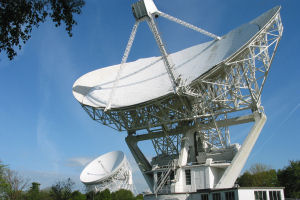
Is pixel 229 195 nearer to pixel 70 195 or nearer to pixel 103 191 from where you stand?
pixel 103 191

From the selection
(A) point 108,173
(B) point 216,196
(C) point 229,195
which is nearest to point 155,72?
(B) point 216,196

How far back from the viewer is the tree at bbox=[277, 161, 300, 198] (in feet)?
129

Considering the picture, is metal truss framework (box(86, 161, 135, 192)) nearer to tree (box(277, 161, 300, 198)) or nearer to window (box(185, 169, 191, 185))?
window (box(185, 169, 191, 185))

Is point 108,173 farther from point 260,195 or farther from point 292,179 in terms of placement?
point 260,195

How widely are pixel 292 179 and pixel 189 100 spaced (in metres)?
21.9

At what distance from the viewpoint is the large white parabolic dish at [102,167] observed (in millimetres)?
45438

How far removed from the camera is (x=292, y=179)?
4019 cm

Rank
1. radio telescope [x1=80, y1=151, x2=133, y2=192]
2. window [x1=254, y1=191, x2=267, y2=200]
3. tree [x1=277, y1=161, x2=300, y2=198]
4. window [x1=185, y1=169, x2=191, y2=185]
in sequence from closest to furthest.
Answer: window [x1=254, y1=191, x2=267, y2=200] < window [x1=185, y1=169, x2=191, y2=185] < tree [x1=277, y1=161, x2=300, y2=198] < radio telescope [x1=80, y1=151, x2=133, y2=192]

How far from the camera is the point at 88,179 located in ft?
152

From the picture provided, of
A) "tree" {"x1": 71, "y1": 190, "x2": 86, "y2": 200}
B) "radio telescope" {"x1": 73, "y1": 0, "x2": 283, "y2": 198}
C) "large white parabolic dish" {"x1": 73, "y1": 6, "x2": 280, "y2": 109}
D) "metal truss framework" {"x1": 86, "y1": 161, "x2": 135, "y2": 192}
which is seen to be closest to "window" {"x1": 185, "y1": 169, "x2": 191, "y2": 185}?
"radio telescope" {"x1": 73, "y1": 0, "x2": 283, "y2": 198}

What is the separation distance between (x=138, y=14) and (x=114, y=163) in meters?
27.4

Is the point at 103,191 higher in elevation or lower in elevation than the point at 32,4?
lower

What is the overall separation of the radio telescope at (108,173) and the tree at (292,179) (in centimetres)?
2159

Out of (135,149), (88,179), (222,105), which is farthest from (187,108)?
(88,179)
